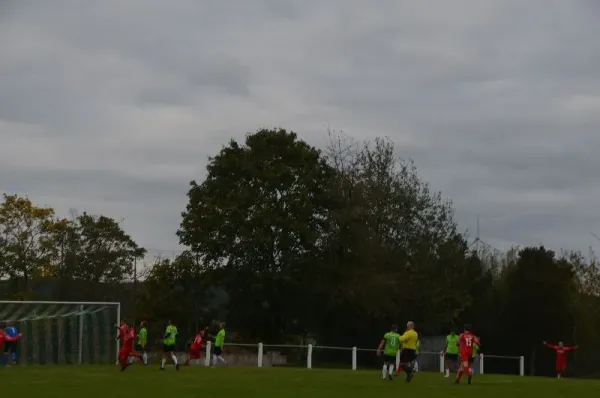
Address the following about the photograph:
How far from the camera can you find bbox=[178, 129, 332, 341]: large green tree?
6306 centimetres

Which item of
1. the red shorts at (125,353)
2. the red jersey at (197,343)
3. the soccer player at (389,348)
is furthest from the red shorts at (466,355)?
the red jersey at (197,343)

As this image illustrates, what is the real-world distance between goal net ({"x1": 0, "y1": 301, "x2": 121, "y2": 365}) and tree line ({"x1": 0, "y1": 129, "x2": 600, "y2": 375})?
16908 mm

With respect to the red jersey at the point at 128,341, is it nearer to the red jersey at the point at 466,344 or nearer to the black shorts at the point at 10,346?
the black shorts at the point at 10,346

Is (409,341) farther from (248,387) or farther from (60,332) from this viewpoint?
(60,332)

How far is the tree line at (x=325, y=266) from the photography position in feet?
Answer: 208

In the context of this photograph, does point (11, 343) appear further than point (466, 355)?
Yes

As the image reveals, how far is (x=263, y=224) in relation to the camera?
6300 centimetres

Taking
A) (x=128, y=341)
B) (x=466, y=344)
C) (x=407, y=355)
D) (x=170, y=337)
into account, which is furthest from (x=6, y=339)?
(x=466, y=344)

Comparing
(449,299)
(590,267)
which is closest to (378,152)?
(449,299)

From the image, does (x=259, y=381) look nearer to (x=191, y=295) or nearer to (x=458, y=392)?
(x=458, y=392)

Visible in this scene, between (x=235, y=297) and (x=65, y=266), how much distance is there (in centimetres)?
1542

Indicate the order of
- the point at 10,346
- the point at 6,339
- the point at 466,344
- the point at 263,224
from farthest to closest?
the point at 263,224, the point at 10,346, the point at 6,339, the point at 466,344

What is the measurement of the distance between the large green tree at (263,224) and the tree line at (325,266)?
3.7 inches

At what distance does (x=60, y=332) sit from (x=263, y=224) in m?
20.9
